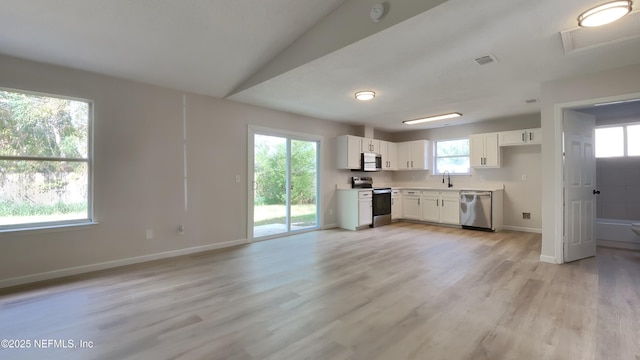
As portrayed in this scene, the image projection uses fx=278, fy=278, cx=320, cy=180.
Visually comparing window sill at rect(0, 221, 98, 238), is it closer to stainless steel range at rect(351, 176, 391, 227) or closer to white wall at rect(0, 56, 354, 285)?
white wall at rect(0, 56, 354, 285)

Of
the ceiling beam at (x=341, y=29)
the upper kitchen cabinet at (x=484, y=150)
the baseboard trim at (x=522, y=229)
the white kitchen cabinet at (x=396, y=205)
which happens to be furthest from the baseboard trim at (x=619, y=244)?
the ceiling beam at (x=341, y=29)

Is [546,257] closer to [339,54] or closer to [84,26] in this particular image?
[339,54]

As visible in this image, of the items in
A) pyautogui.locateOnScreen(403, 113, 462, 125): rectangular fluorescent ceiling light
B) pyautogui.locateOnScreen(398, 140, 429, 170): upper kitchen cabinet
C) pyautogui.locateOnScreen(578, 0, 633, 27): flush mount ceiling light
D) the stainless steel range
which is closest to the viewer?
pyautogui.locateOnScreen(578, 0, 633, 27): flush mount ceiling light

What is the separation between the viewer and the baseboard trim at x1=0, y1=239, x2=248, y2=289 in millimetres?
3050

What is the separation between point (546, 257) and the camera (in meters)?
3.75

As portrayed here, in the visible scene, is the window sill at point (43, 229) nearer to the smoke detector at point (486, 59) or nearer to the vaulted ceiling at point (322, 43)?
the vaulted ceiling at point (322, 43)

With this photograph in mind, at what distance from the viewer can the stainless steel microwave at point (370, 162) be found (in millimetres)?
6621

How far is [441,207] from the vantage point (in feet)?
21.3

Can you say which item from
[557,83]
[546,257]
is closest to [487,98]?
[557,83]

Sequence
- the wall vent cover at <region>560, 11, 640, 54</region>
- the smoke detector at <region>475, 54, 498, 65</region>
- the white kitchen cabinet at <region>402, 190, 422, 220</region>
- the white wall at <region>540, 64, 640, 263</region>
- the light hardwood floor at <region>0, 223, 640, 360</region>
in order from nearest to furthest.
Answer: the light hardwood floor at <region>0, 223, 640, 360</region> → the wall vent cover at <region>560, 11, 640, 54</region> → the smoke detector at <region>475, 54, 498, 65</region> → the white wall at <region>540, 64, 640, 263</region> → the white kitchen cabinet at <region>402, 190, 422, 220</region>

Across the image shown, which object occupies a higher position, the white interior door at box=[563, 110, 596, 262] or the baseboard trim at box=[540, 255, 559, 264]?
the white interior door at box=[563, 110, 596, 262]

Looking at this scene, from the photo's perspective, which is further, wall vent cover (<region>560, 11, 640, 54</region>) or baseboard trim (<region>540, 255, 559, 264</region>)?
baseboard trim (<region>540, 255, 559, 264</region>)

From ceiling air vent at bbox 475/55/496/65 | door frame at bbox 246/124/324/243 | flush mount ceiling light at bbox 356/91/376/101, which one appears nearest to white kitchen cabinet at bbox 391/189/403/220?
door frame at bbox 246/124/324/243

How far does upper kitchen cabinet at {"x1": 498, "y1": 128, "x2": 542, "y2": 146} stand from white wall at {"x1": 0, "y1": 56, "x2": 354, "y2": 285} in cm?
499
